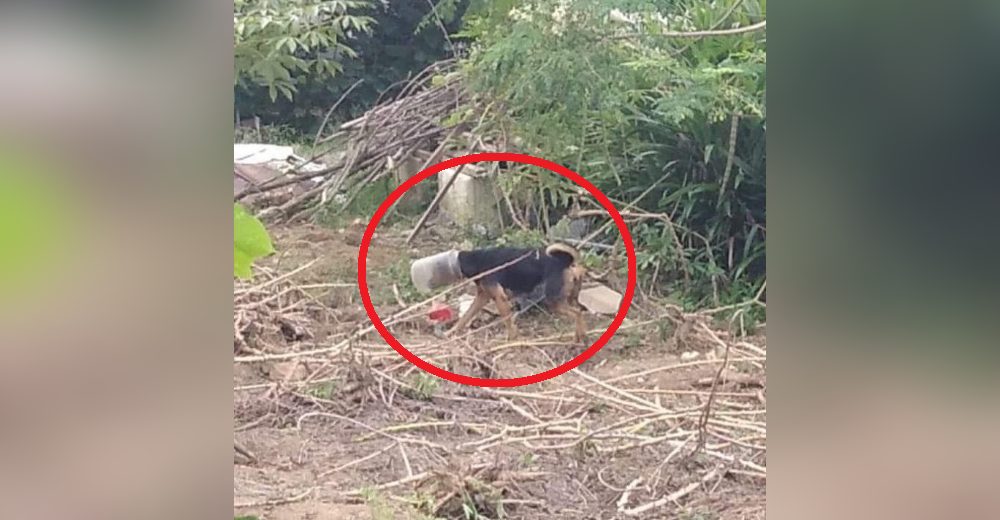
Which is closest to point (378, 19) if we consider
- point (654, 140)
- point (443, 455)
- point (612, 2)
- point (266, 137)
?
point (266, 137)

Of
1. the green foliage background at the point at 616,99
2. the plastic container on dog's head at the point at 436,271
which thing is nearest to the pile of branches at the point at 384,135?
the green foliage background at the point at 616,99

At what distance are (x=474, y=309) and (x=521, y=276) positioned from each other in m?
0.11

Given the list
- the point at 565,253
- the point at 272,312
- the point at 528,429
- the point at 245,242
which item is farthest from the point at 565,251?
the point at 245,242

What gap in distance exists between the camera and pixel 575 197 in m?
1.49

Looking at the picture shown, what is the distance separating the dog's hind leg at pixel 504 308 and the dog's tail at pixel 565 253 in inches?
4.7

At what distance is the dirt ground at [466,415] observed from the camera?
1475 millimetres

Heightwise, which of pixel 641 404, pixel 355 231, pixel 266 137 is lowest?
pixel 641 404

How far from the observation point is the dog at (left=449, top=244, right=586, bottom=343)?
1498mm

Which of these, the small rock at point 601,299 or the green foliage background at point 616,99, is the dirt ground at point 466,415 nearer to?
the small rock at point 601,299

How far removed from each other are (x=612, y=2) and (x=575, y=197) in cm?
35

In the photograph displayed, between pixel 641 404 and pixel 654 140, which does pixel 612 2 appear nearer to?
pixel 654 140

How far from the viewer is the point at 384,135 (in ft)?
4.78

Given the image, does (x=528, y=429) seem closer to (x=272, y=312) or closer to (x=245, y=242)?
(x=272, y=312)

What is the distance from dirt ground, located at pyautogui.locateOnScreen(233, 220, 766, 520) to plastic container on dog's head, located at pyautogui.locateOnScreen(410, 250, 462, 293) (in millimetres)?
19
